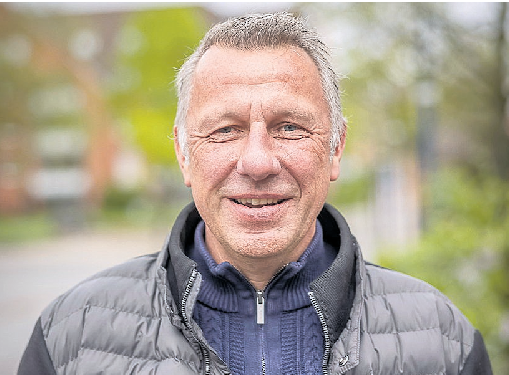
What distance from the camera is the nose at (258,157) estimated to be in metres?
1.67

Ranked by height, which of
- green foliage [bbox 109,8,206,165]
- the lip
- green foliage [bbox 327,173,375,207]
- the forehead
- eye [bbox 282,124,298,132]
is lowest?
the lip

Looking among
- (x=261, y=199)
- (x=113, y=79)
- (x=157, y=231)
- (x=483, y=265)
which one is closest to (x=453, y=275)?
(x=483, y=265)

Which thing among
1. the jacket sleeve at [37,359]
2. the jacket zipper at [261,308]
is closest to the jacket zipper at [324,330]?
the jacket zipper at [261,308]

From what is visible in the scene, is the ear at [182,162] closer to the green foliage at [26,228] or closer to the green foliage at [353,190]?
the green foliage at [26,228]

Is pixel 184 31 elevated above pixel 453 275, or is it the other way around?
pixel 184 31

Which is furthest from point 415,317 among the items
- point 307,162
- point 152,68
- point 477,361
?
point 152,68

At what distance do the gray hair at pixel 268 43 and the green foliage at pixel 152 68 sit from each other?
15663 millimetres

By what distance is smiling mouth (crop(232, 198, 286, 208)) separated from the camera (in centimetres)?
174

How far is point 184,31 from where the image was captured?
17.7m

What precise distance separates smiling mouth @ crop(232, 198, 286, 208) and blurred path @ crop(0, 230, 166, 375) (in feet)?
18.8

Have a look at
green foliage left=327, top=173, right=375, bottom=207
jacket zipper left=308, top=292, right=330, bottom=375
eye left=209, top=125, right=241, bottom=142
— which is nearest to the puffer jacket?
jacket zipper left=308, top=292, right=330, bottom=375

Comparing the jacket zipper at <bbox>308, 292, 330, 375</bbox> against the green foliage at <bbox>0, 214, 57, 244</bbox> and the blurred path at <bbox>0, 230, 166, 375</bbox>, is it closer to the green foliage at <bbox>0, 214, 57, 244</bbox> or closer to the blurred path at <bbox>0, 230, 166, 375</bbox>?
the blurred path at <bbox>0, 230, 166, 375</bbox>

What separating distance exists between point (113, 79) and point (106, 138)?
1019 cm

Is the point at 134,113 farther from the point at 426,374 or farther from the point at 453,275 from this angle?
the point at 426,374
